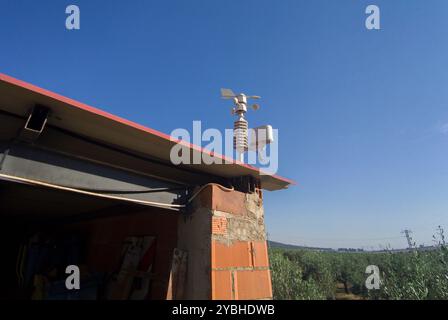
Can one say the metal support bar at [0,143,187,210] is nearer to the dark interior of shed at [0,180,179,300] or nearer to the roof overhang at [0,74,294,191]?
the dark interior of shed at [0,180,179,300]

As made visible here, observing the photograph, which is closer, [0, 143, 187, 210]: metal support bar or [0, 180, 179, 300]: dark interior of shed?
[0, 143, 187, 210]: metal support bar

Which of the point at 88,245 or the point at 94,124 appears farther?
the point at 88,245

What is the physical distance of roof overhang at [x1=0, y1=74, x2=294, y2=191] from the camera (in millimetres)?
1744

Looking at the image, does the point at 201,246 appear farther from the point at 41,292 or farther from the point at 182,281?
the point at 41,292

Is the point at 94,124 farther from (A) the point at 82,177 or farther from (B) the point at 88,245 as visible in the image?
(B) the point at 88,245

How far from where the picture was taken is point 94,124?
2.12m

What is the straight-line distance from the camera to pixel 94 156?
99.4 inches

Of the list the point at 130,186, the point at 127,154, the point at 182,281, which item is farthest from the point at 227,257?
the point at 127,154

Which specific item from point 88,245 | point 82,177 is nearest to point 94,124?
point 82,177

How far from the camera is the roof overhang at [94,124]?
174 centimetres

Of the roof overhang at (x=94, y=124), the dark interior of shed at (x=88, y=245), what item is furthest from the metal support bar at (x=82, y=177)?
the roof overhang at (x=94, y=124)

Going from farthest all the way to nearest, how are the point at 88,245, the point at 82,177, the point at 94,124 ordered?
the point at 88,245, the point at 82,177, the point at 94,124

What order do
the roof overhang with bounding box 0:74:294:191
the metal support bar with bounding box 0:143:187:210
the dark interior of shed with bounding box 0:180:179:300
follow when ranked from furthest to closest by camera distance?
the dark interior of shed with bounding box 0:180:179:300, the metal support bar with bounding box 0:143:187:210, the roof overhang with bounding box 0:74:294:191

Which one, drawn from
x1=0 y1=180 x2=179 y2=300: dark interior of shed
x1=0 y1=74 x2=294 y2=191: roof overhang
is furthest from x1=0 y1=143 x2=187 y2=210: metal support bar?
x1=0 y1=74 x2=294 y2=191: roof overhang
